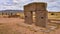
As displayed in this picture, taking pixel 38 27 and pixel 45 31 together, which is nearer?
pixel 45 31

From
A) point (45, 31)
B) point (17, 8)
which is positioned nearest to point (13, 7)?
point (17, 8)

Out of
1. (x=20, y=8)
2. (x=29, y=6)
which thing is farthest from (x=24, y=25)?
(x=20, y=8)

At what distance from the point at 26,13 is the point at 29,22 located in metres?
0.20

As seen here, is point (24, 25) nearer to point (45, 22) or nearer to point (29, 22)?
point (29, 22)

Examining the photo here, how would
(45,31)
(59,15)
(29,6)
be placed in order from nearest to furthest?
(45,31)
(29,6)
(59,15)

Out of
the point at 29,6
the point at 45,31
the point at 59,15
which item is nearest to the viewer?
the point at 45,31

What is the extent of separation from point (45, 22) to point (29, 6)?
48 centimetres

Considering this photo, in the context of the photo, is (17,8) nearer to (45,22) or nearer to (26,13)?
(26,13)

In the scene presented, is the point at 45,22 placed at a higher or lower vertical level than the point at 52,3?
lower

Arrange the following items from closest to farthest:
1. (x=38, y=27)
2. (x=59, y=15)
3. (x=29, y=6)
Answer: (x=38, y=27) < (x=29, y=6) < (x=59, y=15)

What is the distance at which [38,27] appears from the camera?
3.05m

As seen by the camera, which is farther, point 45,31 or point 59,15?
point 59,15

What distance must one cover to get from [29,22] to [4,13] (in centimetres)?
144

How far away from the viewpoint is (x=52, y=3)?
4.39 metres
